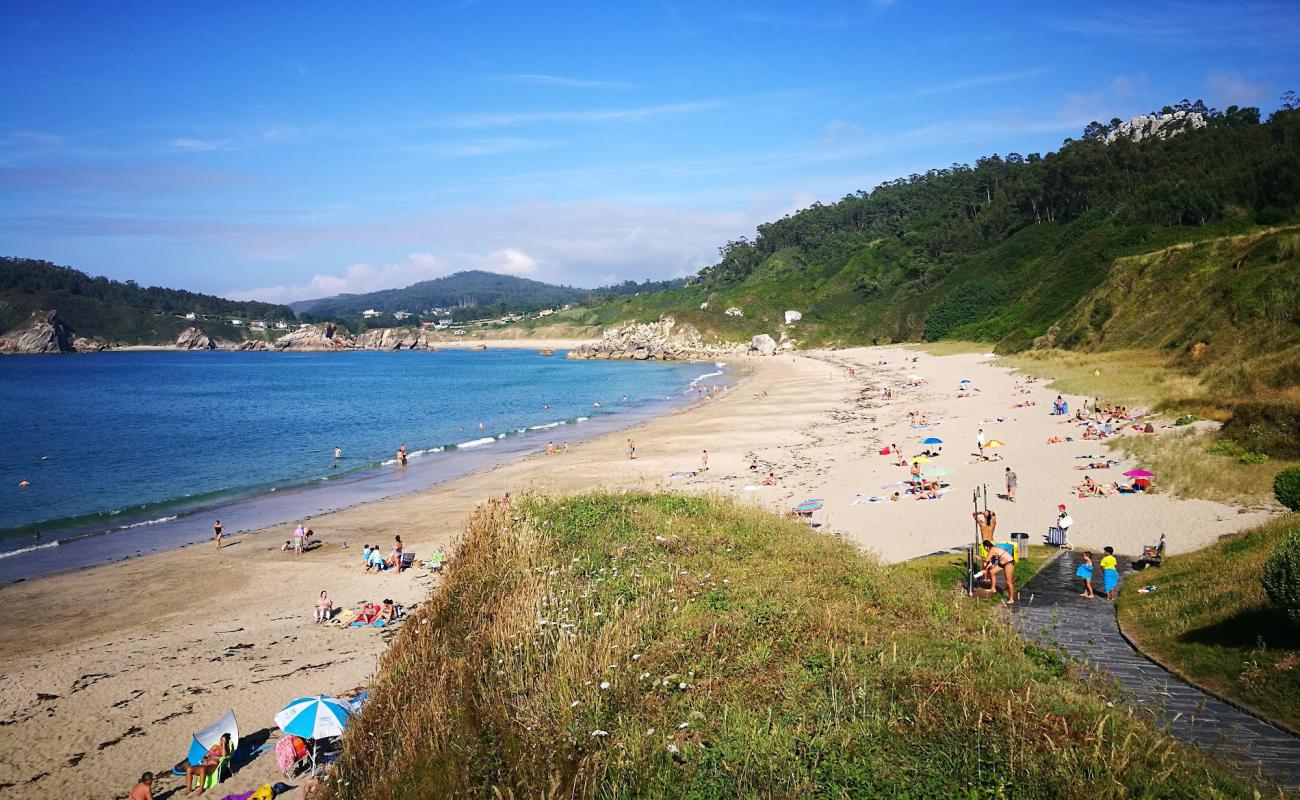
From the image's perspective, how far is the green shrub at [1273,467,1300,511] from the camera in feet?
48.9

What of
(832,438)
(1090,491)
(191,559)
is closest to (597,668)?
(1090,491)

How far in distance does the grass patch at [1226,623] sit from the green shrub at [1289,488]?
101 centimetres

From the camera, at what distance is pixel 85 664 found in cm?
1571

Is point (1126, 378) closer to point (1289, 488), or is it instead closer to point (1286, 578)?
point (1289, 488)

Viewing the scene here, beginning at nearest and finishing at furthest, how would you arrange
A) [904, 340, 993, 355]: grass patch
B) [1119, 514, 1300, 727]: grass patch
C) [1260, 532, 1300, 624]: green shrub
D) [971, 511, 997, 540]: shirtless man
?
[1119, 514, 1300, 727]: grass patch, [1260, 532, 1300, 624]: green shrub, [971, 511, 997, 540]: shirtless man, [904, 340, 993, 355]: grass patch

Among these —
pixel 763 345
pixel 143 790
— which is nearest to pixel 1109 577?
pixel 143 790

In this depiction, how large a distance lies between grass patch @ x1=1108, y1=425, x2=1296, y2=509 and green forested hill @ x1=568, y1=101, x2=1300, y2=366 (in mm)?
13445

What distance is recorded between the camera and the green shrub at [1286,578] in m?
9.31

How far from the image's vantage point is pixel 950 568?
1555 cm

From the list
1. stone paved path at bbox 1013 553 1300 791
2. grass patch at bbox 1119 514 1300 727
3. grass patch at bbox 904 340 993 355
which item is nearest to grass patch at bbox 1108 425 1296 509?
grass patch at bbox 1119 514 1300 727

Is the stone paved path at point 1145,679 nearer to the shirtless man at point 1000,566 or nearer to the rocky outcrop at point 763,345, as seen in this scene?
the shirtless man at point 1000,566

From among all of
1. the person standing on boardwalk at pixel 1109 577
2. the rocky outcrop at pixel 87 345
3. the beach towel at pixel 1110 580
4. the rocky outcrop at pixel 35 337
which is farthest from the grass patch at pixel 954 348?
the rocky outcrop at pixel 87 345

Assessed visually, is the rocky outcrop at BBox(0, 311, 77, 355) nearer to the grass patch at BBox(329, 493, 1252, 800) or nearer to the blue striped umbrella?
the blue striped umbrella

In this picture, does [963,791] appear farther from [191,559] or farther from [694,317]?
[694,317]
